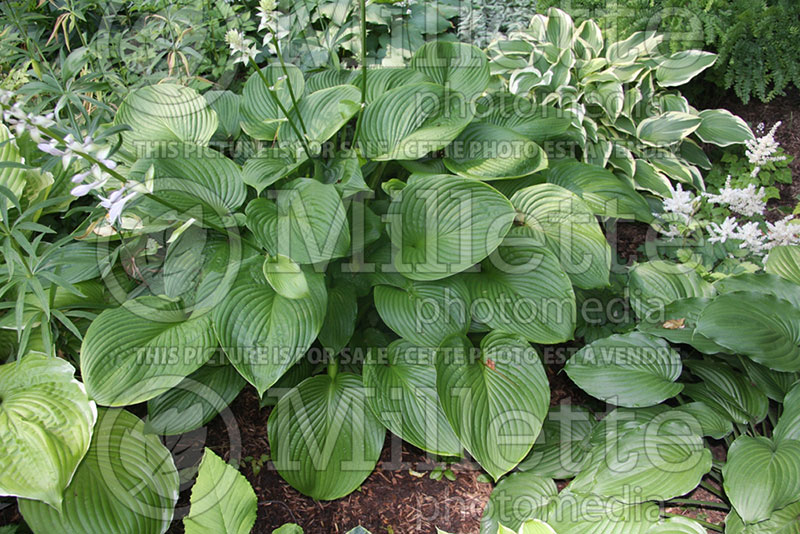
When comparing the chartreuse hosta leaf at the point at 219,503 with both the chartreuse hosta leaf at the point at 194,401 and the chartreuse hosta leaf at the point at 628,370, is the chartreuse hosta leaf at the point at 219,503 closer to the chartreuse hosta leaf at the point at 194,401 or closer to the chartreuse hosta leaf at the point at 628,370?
the chartreuse hosta leaf at the point at 194,401

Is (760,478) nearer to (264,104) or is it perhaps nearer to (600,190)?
(600,190)

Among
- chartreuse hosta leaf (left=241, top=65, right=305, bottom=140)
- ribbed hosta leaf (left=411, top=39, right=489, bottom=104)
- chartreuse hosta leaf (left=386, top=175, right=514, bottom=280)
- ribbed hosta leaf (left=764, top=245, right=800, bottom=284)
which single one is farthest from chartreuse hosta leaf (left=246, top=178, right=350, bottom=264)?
ribbed hosta leaf (left=764, top=245, right=800, bottom=284)

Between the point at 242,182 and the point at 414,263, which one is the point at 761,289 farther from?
the point at 242,182

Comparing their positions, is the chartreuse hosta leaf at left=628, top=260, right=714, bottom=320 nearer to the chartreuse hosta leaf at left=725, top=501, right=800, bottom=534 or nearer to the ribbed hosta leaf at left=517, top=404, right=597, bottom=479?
the ribbed hosta leaf at left=517, top=404, right=597, bottom=479

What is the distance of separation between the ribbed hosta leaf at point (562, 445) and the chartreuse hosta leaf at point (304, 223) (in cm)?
95

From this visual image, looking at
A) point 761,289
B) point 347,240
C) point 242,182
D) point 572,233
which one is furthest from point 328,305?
point 761,289

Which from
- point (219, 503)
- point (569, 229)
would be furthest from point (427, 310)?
point (219, 503)

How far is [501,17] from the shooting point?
3.54m

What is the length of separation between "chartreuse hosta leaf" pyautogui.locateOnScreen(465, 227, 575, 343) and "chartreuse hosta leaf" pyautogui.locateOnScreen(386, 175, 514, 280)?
Result: 0.20m

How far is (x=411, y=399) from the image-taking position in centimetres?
194

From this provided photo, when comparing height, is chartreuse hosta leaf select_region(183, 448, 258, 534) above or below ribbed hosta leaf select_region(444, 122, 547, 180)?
below

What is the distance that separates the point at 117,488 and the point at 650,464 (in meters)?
1.60

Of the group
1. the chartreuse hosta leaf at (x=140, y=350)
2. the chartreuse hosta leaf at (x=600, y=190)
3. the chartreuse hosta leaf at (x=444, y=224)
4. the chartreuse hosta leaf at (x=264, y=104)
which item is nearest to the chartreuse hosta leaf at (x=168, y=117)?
the chartreuse hosta leaf at (x=264, y=104)

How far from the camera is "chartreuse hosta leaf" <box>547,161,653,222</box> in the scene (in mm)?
2410
